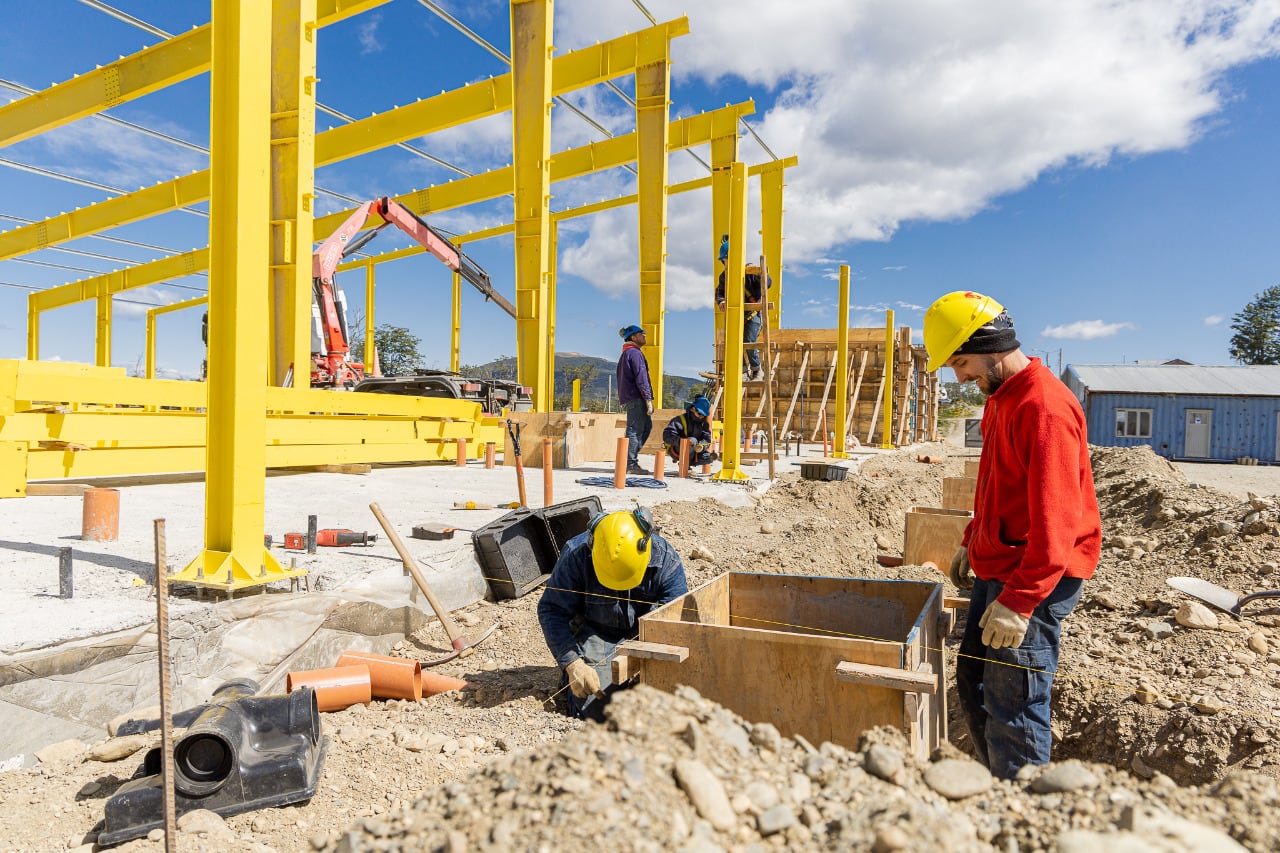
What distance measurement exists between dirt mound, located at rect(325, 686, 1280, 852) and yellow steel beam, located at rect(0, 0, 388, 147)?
10.9 m

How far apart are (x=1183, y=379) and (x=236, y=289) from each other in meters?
33.9

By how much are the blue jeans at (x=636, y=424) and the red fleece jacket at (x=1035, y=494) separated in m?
7.62

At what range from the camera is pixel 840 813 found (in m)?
1.65

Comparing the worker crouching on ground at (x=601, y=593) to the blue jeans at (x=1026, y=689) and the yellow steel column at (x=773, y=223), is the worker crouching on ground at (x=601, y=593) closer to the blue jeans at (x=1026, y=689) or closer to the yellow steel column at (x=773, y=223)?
the blue jeans at (x=1026, y=689)

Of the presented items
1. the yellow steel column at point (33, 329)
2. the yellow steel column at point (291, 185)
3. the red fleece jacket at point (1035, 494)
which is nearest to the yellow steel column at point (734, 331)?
the yellow steel column at point (291, 185)

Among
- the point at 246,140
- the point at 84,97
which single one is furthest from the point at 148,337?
the point at 246,140

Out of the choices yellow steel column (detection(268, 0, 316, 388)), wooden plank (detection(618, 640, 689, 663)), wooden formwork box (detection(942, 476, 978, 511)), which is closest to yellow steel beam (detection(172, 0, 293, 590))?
wooden plank (detection(618, 640, 689, 663))

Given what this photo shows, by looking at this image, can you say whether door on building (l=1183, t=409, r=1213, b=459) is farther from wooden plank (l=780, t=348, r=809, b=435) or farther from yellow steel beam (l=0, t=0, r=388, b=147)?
yellow steel beam (l=0, t=0, r=388, b=147)

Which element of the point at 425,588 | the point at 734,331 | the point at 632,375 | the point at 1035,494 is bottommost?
the point at 425,588

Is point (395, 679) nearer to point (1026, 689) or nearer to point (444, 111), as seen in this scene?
point (1026, 689)

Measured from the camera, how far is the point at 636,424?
10344 mm

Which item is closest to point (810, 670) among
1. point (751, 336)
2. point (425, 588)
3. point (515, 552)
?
point (425, 588)

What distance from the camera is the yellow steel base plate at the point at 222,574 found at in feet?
12.1

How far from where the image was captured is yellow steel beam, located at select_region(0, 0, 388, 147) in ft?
33.1
